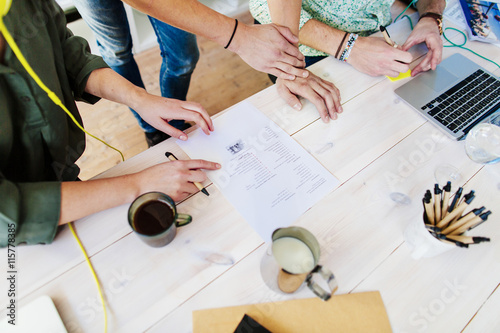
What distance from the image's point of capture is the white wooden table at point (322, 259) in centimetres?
57

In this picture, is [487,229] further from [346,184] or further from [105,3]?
[105,3]

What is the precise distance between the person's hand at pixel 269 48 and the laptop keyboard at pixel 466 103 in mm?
426

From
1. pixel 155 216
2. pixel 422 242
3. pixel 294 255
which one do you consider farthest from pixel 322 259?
pixel 155 216

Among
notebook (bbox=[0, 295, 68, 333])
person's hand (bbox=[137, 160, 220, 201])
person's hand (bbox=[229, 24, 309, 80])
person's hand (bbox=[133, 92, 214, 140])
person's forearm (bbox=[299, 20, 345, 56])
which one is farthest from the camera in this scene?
person's forearm (bbox=[299, 20, 345, 56])

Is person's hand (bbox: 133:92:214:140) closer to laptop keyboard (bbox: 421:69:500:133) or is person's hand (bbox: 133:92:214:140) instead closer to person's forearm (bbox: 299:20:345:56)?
person's forearm (bbox: 299:20:345:56)

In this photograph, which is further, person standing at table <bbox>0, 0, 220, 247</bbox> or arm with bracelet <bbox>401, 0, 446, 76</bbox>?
arm with bracelet <bbox>401, 0, 446, 76</bbox>

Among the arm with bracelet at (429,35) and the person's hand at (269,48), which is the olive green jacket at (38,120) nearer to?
the person's hand at (269,48)

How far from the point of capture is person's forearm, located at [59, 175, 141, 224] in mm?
603

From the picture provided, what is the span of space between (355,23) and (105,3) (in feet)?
3.08

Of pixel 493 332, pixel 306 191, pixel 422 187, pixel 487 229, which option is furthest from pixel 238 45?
pixel 493 332

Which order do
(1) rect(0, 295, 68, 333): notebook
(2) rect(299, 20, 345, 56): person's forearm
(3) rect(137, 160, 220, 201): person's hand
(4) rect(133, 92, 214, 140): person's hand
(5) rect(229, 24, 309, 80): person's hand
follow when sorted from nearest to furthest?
(1) rect(0, 295, 68, 333): notebook
(3) rect(137, 160, 220, 201): person's hand
(4) rect(133, 92, 214, 140): person's hand
(5) rect(229, 24, 309, 80): person's hand
(2) rect(299, 20, 345, 56): person's forearm

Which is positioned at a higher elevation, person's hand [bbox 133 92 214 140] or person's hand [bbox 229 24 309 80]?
person's hand [bbox 229 24 309 80]

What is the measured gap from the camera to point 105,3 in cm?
109

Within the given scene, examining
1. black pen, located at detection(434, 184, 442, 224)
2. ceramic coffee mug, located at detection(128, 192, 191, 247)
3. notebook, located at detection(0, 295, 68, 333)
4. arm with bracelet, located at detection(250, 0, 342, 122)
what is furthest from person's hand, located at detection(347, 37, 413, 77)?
notebook, located at detection(0, 295, 68, 333)
